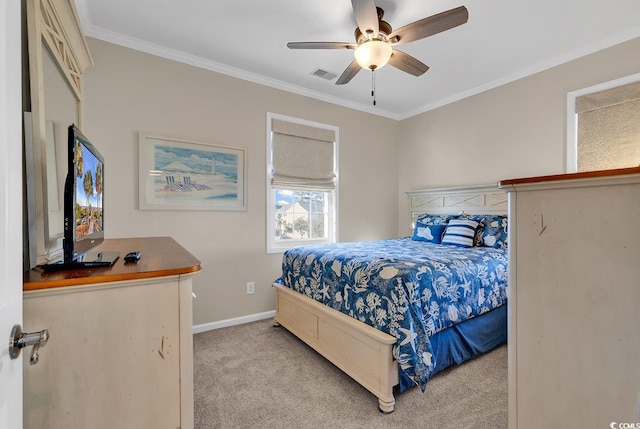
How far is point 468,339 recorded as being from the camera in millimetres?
2209

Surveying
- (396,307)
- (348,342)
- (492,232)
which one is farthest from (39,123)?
(492,232)

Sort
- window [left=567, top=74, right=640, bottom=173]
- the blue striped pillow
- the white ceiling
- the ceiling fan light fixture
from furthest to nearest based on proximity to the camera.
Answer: the blue striped pillow
window [left=567, top=74, right=640, bottom=173]
the white ceiling
the ceiling fan light fixture

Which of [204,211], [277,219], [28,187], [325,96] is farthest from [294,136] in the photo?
[28,187]

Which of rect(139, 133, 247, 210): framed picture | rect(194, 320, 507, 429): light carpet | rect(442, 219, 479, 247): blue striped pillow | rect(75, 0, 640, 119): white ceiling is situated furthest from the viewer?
rect(442, 219, 479, 247): blue striped pillow

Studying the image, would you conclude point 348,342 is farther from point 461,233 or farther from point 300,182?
point 300,182

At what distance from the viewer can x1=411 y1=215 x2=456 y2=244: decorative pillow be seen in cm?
332

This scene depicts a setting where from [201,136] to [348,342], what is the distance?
7.82ft

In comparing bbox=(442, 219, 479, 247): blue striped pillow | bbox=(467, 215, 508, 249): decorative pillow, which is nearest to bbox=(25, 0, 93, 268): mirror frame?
bbox=(442, 219, 479, 247): blue striped pillow

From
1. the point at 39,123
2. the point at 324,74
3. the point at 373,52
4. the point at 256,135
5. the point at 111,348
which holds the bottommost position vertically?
the point at 111,348

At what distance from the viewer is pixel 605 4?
213cm

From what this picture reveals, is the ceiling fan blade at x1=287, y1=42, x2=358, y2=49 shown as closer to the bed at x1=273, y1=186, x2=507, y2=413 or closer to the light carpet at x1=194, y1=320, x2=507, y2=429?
the bed at x1=273, y1=186, x2=507, y2=413

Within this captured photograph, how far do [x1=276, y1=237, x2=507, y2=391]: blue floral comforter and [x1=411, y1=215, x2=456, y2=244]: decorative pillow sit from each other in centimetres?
70

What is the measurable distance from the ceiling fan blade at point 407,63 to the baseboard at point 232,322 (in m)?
2.84
